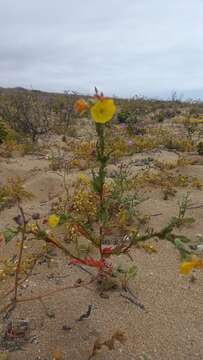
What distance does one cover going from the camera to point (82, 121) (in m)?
9.01

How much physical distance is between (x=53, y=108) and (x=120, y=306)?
24.8ft

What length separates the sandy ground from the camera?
6.84 ft

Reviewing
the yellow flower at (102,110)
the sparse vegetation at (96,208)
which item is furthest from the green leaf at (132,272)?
the yellow flower at (102,110)

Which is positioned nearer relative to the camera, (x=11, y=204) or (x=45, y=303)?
(x=45, y=303)

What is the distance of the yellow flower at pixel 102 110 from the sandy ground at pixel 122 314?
3.29ft

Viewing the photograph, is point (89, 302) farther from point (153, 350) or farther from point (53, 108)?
point (53, 108)

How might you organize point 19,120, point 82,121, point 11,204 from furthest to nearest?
1. point 82,121
2. point 19,120
3. point 11,204

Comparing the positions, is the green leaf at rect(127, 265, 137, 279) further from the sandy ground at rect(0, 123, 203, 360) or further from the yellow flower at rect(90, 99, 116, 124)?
the yellow flower at rect(90, 99, 116, 124)

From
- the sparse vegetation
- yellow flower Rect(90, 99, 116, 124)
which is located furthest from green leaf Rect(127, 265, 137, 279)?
yellow flower Rect(90, 99, 116, 124)

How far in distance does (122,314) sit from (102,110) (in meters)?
1.07

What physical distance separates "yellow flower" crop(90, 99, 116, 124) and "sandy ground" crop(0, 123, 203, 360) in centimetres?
100

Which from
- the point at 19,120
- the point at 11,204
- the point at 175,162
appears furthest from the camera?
the point at 19,120

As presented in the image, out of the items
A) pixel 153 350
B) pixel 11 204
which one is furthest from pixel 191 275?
pixel 11 204

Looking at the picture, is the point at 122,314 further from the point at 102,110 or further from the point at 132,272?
the point at 102,110
